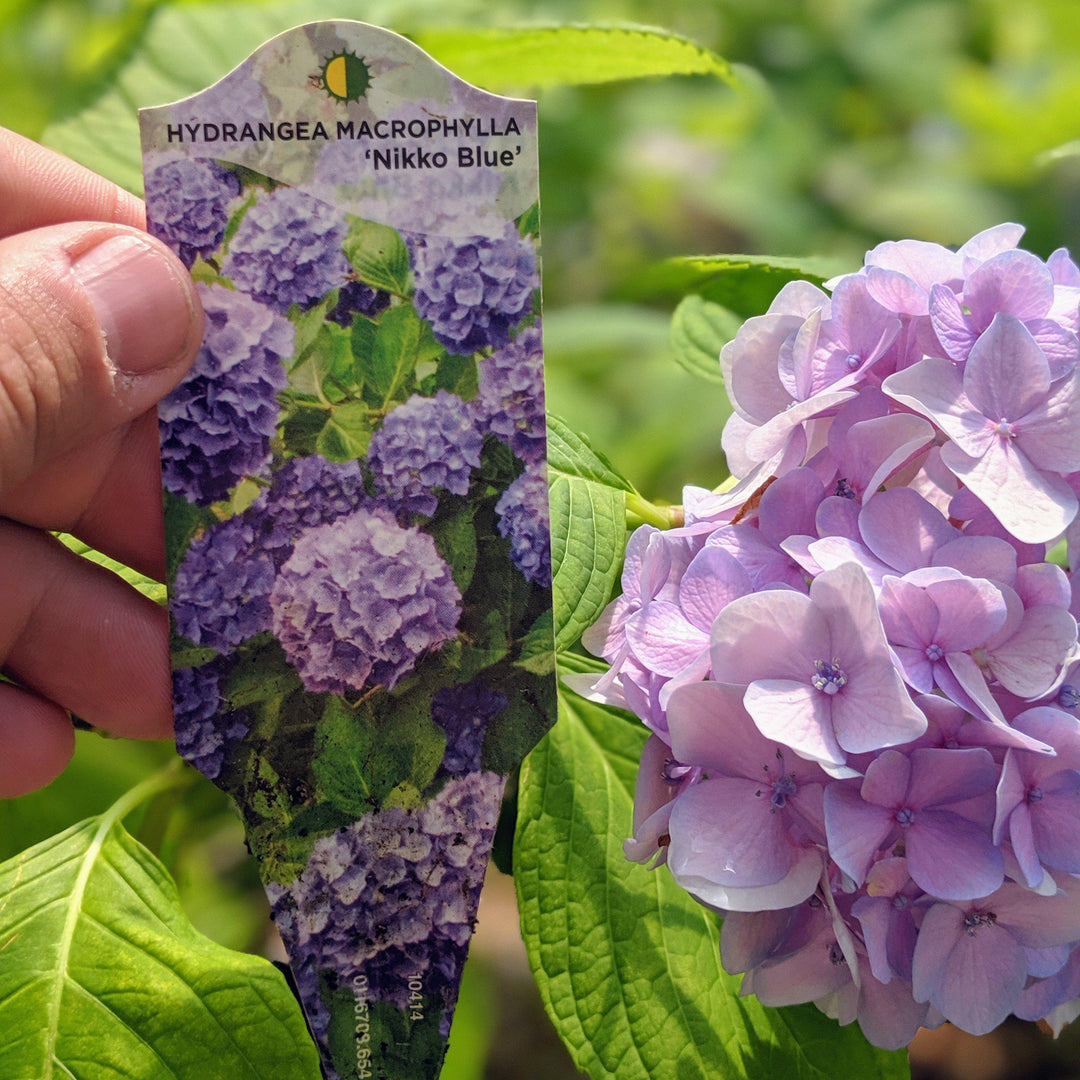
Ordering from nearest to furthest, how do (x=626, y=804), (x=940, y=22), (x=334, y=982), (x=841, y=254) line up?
1. (x=334, y=982)
2. (x=626, y=804)
3. (x=841, y=254)
4. (x=940, y=22)

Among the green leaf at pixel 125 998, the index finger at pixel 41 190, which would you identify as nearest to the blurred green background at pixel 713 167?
the green leaf at pixel 125 998

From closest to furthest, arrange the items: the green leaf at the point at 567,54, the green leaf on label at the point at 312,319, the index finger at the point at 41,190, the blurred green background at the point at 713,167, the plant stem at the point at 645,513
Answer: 1. the green leaf on label at the point at 312,319
2. the index finger at the point at 41,190
3. the plant stem at the point at 645,513
4. the green leaf at the point at 567,54
5. the blurred green background at the point at 713,167

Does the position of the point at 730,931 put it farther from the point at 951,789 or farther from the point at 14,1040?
the point at 14,1040

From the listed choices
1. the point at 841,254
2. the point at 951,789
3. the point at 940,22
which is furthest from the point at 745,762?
the point at 940,22

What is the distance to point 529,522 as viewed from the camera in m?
0.71

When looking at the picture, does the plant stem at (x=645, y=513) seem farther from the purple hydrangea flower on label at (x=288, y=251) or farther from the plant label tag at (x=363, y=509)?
the purple hydrangea flower on label at (x=288, y=251)

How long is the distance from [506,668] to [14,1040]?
42 cm

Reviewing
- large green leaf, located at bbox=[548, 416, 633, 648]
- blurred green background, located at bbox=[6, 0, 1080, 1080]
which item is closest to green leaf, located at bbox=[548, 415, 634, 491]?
large green leaf, located at bbox=[548, 416, 633, 648]

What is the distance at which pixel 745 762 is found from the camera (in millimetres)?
638

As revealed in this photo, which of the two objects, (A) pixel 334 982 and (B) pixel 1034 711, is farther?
(A) pixel 334 982

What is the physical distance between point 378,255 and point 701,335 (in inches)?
19.5

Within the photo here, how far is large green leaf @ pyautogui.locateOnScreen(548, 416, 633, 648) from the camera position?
30.6 inches

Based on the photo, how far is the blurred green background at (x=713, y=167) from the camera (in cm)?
181

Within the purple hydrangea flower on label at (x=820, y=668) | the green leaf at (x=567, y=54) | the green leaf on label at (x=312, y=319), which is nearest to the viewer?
the purple hydrangea flower on label at (x=820, y=668)
